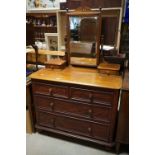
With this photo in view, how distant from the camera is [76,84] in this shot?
1.65 metres

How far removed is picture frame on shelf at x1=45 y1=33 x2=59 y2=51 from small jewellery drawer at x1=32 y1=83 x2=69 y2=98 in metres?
0.68

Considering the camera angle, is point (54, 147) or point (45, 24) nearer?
point (54, 147)

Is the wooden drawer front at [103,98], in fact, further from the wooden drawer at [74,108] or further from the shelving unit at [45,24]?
the shelving unit at [45,24]

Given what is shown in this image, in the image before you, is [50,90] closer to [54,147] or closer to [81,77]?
[81,77]

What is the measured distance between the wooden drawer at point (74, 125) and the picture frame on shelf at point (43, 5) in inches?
58.1

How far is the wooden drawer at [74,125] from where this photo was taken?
1.75 m

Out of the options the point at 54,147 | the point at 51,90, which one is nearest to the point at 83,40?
the point at 51,90

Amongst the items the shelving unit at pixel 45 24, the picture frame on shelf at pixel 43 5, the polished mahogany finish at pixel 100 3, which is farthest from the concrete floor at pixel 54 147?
the picture frame on shelf at pixel 43 5

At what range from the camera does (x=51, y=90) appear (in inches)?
70.7

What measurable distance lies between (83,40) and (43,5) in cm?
98

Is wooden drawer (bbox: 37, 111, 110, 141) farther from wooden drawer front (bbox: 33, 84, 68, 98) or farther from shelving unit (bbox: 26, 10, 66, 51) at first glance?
shelving unit (bbox: 26, 10, 66, 51)

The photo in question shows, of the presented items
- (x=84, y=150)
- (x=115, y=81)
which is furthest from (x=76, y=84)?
(x=84, y=150)
